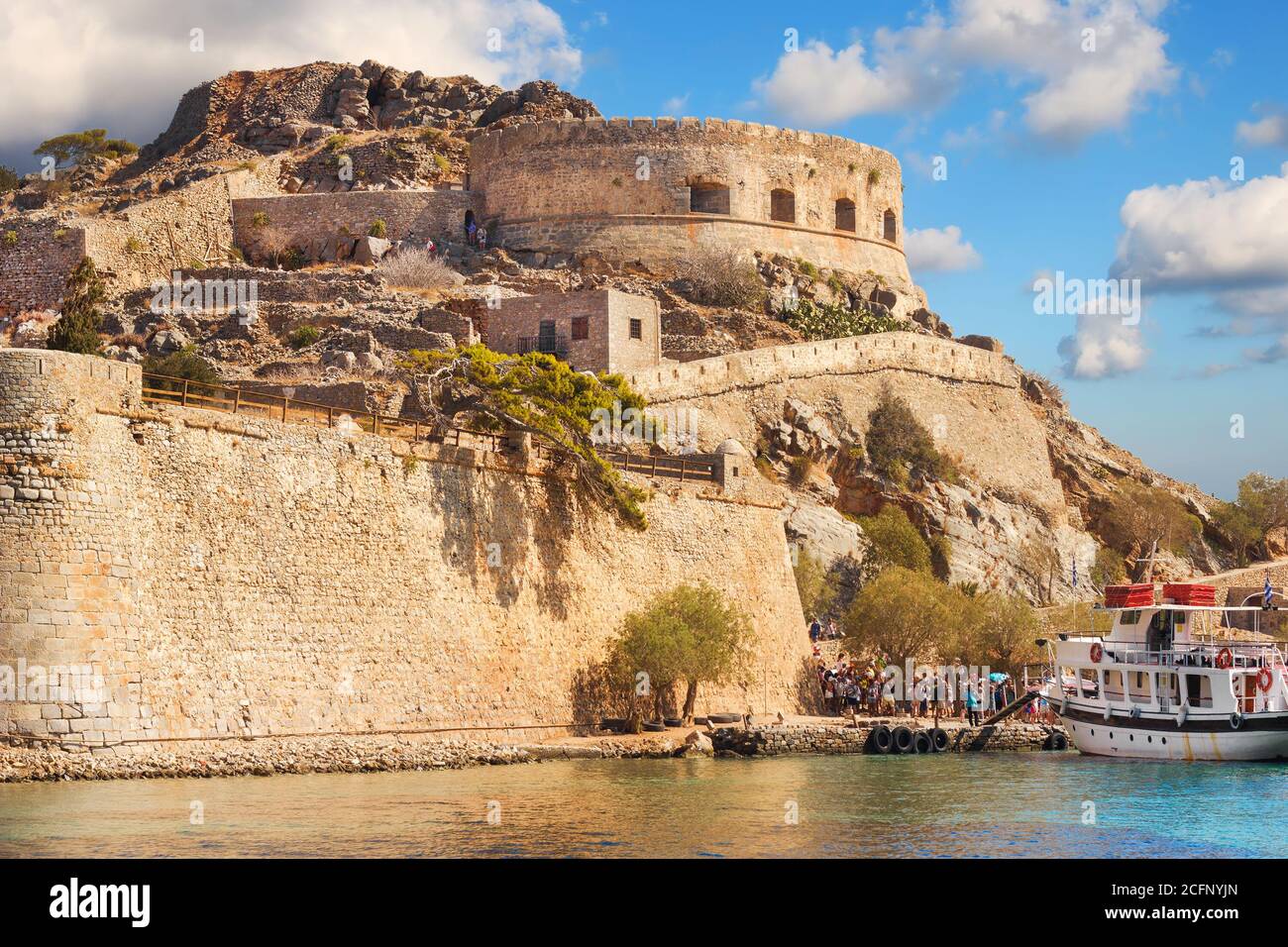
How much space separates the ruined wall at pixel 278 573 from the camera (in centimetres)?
2302

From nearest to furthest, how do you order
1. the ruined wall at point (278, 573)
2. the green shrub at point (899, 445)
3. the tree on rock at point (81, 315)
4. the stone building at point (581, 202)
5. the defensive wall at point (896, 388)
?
1. the ruined wall at point (278, 573)
2. the tree on rock at point (81, 315)
3. the defensive wall at point (896, 388)
4. the green shrub at point (899, 445)
5. the stone building at point (581, 202)

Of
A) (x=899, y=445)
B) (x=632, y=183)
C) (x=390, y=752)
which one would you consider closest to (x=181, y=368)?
(x=390, y=752)

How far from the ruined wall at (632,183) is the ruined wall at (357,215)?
62.8 inches

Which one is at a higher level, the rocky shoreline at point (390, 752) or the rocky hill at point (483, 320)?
the rocky hill at point (483, 320)

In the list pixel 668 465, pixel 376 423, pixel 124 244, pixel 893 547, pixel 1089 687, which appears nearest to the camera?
pixel 376 423

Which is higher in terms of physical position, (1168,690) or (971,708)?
(1168,690)

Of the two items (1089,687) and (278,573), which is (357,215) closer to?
(1089,687)

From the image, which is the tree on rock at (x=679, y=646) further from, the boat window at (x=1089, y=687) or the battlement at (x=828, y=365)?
the battlement at (x=828, y=365)

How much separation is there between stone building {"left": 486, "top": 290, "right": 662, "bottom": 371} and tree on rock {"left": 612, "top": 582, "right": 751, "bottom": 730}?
34.6 ft

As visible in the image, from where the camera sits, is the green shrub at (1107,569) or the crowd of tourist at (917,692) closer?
the crowd of tourist at (917,692)

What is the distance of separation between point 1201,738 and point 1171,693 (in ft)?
3.96

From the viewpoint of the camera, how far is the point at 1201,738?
106ft

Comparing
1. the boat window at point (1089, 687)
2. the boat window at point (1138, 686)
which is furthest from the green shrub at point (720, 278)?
the boat window at point (1138, 686)
